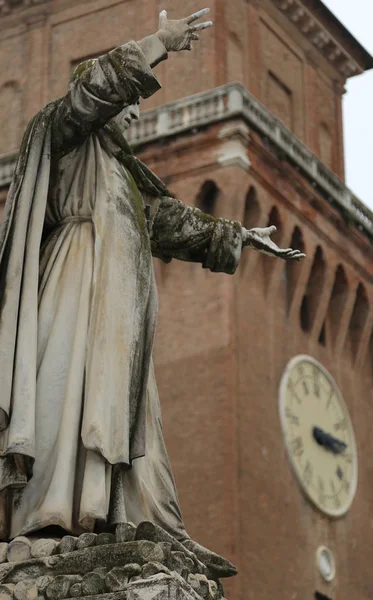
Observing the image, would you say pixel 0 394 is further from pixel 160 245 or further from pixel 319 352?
pixel 319 352

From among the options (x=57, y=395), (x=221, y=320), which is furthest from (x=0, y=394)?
(x=221, y=320)

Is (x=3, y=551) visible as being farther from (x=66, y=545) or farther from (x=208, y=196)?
(x=208, y=196)

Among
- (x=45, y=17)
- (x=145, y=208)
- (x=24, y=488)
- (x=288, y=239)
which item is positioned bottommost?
(x=24, y=488)

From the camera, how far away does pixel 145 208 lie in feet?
18.6

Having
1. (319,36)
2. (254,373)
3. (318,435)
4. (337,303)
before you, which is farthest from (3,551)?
(319,36)

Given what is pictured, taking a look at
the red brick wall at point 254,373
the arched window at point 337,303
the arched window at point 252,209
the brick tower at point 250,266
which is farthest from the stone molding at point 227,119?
the arched window at point 337,303

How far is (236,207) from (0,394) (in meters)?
19.1

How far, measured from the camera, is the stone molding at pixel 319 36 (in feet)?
94.1

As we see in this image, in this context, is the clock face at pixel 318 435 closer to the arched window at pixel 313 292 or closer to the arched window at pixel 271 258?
the arched window at pixel 313 292

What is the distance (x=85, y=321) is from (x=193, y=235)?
759mm

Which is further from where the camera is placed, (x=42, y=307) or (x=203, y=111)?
(x=203, y=111)

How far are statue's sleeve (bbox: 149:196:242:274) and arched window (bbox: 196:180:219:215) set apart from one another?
18.5 m

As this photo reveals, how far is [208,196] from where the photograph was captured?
24.5 meters

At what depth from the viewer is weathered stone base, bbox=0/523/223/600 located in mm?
4461
